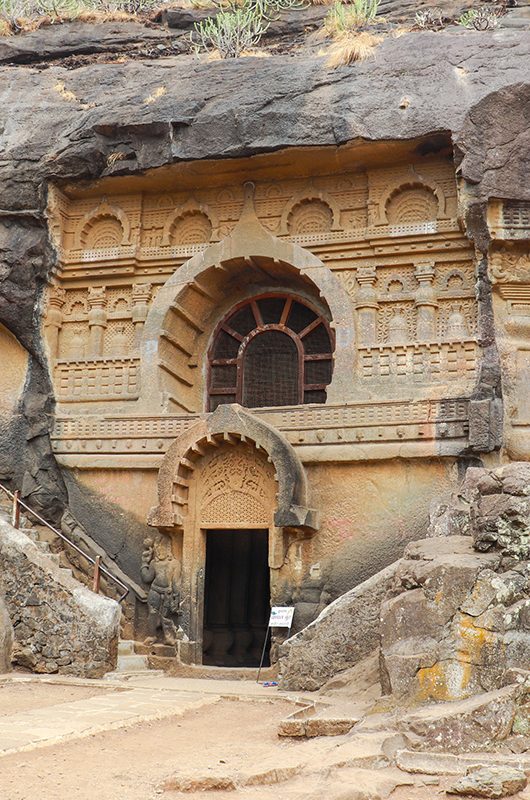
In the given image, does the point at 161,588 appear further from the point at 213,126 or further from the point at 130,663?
the point at 213,126

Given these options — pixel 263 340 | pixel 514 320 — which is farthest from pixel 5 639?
pixel 514 320

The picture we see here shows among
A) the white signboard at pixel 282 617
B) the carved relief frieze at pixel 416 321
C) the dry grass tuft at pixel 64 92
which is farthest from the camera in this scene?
the dry grass tuft at pixel 64 92

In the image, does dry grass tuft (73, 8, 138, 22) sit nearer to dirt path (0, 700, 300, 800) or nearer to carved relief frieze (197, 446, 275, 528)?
carved relief frieze (197, 446, 275, 528)

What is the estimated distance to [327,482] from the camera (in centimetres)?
1251

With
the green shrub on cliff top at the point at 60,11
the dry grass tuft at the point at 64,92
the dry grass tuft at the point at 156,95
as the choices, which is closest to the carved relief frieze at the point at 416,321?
the dry grass tuft at the point at 156,95

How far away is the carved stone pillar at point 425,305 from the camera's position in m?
A: 12.8

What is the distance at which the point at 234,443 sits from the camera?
1270 centimetres

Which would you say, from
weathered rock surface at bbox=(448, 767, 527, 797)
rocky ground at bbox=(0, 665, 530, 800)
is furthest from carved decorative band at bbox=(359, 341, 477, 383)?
weathered rock surface at bbox=(448, 767, 527, 797)

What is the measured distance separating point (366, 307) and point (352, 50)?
3.55 metres

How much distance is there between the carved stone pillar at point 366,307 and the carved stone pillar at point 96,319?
386cm

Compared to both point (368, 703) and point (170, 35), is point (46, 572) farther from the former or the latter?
point (170, 35)

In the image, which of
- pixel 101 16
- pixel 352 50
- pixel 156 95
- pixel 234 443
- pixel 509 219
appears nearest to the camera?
pixel 509 219

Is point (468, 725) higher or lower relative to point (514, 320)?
lower

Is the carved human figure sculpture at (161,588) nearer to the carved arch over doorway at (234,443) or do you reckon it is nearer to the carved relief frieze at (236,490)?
the carved arch over doorway at (234,443)
